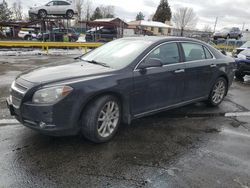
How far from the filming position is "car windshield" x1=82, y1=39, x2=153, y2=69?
4277mm

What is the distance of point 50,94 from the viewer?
3451 millimetres

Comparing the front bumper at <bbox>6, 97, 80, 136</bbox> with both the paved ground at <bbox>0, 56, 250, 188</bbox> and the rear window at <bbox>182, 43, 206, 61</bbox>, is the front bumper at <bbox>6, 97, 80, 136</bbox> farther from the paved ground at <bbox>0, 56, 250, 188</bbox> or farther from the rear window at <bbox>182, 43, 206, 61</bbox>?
the rear window at <bbox>182, 43, 206, 61</bbox>

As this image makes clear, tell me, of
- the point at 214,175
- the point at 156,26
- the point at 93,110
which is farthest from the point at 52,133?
the point at 156,26

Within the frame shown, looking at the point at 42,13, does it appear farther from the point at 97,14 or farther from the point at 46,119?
the point at 97,14

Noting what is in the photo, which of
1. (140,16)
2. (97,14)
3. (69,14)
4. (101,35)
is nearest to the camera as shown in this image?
(69,14)

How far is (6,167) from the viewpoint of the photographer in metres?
3.26

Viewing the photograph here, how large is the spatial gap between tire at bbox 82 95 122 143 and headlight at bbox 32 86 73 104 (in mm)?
438

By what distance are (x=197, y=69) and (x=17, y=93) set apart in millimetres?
3356

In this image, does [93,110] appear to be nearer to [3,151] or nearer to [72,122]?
[72,122]

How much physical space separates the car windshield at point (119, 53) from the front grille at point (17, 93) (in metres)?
1.36

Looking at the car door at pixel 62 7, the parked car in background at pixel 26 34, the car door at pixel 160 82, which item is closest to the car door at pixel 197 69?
the car door at pixel 160 82

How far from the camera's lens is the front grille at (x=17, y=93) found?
355 centimetres

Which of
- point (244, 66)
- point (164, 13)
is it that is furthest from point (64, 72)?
point (164, 13)

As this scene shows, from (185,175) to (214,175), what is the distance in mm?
359
